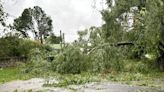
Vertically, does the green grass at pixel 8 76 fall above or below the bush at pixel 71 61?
below

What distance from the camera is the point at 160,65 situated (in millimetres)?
28719

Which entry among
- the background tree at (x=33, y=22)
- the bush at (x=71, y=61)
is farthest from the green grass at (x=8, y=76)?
the background tree at (x=33, y=22)

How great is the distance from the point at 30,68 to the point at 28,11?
43.3 m

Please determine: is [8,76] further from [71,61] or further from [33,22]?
[33,22]

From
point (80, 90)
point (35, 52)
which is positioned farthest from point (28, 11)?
point (80, 90)

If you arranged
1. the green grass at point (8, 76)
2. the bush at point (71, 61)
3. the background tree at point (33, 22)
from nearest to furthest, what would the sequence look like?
the bush at point (71, 61) → the green grass at point (8, 76) → the background tree at point (33, 22)

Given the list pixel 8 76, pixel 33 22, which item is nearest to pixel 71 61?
pixel 8 76

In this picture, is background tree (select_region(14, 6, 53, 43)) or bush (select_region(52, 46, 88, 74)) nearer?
bush (select_region(52, 46, 88, 74))

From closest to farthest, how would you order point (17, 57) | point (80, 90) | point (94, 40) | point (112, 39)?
point (80, 90) < point (94, 40) < point (112, 39) < point (17, 57)

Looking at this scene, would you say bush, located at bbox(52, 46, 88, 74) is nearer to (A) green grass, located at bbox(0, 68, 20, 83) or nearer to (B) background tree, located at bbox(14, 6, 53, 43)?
(A) green grass, located at bbox(0, 68, 20, 83)

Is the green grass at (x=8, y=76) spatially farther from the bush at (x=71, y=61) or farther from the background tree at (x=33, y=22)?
the background tree at (x=33, y=22)

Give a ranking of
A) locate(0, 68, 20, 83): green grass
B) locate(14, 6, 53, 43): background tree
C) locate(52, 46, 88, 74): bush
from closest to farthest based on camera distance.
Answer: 1. locate(52, 46, 88, 74): bush
2. locate(0, 68, 20, 83): green grass
3. locate(14, 6, 53, 43): background tree

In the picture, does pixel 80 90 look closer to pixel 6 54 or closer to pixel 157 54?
pixel 157 54

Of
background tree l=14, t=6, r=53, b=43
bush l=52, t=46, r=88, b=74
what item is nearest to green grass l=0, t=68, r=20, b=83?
bush l=52, t=46, r=88, b=74
